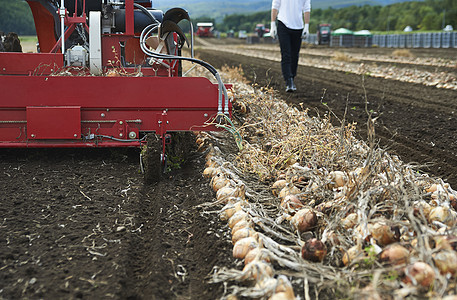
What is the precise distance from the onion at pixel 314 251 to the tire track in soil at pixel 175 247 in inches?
16.7

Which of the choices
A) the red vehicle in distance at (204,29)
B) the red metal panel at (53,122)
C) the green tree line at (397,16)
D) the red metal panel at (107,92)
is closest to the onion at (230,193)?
the red metal panel at (107,92)

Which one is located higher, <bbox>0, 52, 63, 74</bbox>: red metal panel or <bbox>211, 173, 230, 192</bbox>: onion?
<bbox>0, 52, 63, 74</bbox>: red metal panel

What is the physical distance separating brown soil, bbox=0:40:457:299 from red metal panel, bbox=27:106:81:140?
1.02ft

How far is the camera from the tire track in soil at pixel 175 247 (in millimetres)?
2543

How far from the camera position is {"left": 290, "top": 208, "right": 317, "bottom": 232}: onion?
2.94m

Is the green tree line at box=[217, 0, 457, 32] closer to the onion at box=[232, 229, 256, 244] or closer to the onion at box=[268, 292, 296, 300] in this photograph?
the onion at box=[232, 229, 256, 244]

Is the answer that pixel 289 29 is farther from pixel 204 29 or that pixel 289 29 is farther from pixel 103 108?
pixel 204 29

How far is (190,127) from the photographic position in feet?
14.6

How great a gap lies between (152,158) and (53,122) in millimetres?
955

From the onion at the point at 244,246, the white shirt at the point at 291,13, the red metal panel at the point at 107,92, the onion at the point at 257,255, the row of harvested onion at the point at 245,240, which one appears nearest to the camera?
the row of harvested onion at the point at 245,240

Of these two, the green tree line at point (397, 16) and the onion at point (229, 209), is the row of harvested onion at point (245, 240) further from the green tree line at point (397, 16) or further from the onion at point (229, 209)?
the green tree line at point (397, 16)

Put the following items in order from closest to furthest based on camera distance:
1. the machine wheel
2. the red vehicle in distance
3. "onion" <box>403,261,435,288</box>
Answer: "onion" <box>403,261,435,288</box> → the machine wheel → the red vehicle in distance

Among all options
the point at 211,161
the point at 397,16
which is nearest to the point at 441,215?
the point at 211,161

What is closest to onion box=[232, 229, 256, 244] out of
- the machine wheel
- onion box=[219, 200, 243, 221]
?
onion box=[219, 200, 243, 221]
